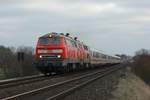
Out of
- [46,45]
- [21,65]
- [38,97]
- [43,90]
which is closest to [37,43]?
[46,45]

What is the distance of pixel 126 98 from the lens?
20172 mm

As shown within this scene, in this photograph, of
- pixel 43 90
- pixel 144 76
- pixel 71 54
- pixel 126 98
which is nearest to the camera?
pixel 126 98

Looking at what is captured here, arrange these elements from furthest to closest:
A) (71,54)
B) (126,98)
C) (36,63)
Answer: (71,54) → (36,63) → (126,98)

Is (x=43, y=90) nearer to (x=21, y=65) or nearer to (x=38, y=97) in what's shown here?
(x=38, y=97)

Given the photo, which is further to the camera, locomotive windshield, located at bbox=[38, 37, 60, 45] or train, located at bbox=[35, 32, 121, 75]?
locomotive windshield, located at bbox=[38, 37, 60, 45]

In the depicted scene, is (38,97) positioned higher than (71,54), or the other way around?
(71,54)

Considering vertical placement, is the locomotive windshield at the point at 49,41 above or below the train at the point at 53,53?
above

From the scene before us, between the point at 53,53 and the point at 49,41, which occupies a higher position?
the point at 49,41

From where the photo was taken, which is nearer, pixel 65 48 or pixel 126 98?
pixel 126 98

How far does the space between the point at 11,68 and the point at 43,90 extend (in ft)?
57.3

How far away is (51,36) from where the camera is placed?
124 feet

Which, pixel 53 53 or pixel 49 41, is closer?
pixel 53 53

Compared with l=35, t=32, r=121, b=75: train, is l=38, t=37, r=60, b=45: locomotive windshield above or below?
above

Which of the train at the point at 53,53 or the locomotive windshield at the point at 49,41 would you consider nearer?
the train at the point at 53,53
